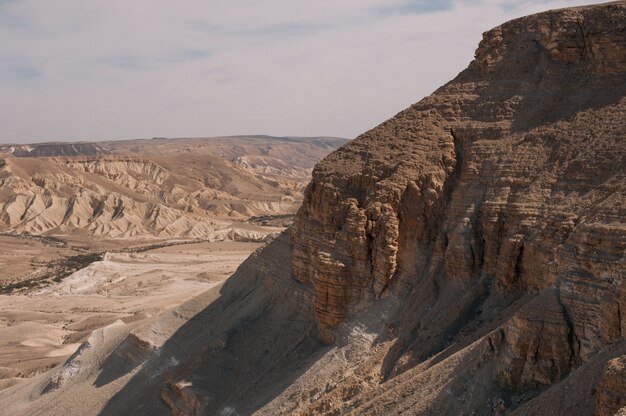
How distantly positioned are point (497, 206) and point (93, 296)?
1882 inches

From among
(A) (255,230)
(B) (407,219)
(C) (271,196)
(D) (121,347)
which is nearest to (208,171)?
(C) (271,196)

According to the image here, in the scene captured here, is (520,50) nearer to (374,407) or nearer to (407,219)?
(407,219)

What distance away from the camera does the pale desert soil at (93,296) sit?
41844 millimetres

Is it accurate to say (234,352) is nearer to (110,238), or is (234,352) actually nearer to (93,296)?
(93,296)

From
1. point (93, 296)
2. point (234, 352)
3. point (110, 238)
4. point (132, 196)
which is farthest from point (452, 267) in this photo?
point (132, 196)

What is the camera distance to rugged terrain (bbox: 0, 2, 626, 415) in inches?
547

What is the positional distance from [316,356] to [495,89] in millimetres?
10473

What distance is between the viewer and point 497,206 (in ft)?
60.9

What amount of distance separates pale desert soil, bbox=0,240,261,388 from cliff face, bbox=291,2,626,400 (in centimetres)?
2282

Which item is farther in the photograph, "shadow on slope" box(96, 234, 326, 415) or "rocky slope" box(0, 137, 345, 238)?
"rocky slope" box(0, 137, 345, 238)

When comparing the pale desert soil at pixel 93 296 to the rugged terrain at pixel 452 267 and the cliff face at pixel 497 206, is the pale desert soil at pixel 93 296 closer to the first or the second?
the rugged terrain at pixel 452 267

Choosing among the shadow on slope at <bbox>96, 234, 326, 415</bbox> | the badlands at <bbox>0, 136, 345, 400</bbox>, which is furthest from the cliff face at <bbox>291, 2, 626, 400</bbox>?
the badlands at <bbox>0, 136, 345, 400</bbox>

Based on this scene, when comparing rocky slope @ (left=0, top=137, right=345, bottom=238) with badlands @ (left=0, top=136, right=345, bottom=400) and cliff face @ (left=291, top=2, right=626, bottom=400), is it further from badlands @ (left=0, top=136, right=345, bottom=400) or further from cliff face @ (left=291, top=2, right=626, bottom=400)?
cliff face @ (left=291, top=2, right=626, bottom=400)

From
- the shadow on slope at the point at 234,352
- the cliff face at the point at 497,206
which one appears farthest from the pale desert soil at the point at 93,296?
the cliff face at the point at 497,206
